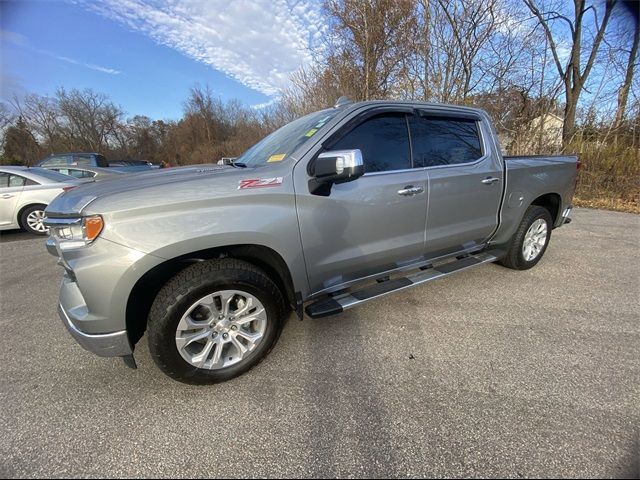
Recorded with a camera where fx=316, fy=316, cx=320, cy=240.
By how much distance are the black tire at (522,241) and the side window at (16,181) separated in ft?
30.2

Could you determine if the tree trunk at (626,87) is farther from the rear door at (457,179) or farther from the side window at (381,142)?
the side window at (381,142)

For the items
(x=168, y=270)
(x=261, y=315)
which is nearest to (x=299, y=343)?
(x=261, y=315)

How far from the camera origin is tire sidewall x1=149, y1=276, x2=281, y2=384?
2.00m

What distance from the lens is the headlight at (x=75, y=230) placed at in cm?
185

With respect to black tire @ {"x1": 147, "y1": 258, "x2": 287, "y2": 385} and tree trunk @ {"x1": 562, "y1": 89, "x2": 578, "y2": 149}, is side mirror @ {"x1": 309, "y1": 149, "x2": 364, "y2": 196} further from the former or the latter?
tree trunk @ {"x1": 562, "y1": 89, "x2": 578, "y2": 149}

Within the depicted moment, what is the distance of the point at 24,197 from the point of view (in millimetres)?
6629

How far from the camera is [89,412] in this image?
2057 millimetres

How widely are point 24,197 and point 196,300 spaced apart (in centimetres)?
718

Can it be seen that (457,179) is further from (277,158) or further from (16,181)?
(16,181)

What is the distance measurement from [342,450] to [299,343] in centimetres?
107

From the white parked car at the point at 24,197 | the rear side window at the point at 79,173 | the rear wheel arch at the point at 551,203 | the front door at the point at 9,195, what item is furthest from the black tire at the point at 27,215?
the rear wheel arch at the point at 551,203

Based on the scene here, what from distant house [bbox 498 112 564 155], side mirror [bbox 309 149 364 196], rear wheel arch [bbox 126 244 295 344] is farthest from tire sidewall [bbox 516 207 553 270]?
distant house [bbox 498 112 564 155]

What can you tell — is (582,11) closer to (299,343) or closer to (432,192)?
(432,192)

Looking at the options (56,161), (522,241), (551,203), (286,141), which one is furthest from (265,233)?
(56,161)
